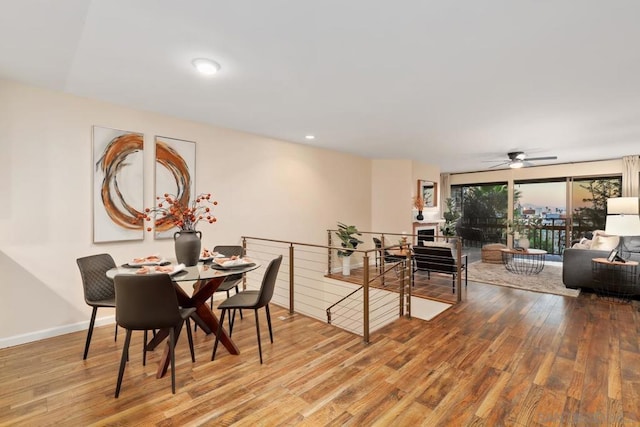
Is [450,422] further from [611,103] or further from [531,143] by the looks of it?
[531,143]

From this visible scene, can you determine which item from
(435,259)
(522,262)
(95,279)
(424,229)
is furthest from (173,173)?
(522,262)

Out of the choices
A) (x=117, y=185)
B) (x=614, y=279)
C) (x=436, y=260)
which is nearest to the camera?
(x=117, y=185)

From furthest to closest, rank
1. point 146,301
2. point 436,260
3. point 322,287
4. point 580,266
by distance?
point 322,287 → point 436,260 → point 580,266 → point 146,301

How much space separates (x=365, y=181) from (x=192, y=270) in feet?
16.7

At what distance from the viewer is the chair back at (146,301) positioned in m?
2.02

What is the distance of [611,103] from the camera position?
3363 millimetres

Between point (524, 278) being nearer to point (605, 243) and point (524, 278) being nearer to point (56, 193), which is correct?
point (605, 243)

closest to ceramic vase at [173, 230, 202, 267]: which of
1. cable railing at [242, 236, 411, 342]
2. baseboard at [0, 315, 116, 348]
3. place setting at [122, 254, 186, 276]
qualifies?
place setting at [122, 254, 186, 276]

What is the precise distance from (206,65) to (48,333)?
314 centimetres

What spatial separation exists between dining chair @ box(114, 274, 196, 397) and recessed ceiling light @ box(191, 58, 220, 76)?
67.5 inches

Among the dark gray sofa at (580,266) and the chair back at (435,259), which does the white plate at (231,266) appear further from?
the dark gray sofa at (580,266)

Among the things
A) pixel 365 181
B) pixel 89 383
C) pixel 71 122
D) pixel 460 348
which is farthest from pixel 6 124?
pixel 365 181

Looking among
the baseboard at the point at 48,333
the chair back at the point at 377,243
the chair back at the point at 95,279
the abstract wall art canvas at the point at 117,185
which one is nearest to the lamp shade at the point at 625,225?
the chair back at the point at 377,243

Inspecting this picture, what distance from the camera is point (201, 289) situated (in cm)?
263
